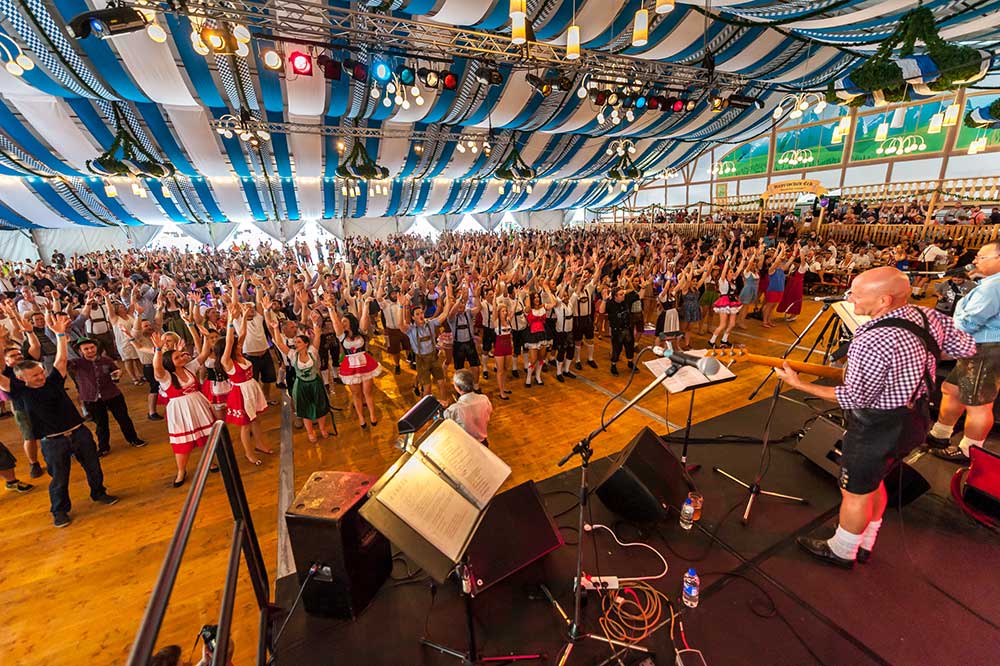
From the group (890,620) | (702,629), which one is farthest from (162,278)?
(890,620)

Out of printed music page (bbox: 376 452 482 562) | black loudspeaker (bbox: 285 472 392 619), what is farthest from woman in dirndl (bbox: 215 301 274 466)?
printed music page (bbox: 376 452 482 562)

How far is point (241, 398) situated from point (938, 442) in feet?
22.4

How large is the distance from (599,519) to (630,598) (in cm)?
66

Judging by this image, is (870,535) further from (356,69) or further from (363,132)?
(363,132)

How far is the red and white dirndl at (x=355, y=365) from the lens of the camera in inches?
183

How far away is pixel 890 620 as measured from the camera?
7.23ft

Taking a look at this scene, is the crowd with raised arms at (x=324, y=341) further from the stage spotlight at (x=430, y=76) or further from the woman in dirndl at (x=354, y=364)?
the stage spotlight at (x=430, y=76)

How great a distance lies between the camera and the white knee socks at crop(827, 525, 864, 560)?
243 cm

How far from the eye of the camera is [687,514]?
9.18 ft

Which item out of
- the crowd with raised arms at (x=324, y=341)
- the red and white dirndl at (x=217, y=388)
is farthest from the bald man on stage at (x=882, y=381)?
the red and white dirndl at (x=217, y=388)

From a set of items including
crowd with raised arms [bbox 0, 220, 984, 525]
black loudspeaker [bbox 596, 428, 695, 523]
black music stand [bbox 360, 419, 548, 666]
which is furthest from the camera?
crowd with raised arms [bbox 0, 220, 984, 525]

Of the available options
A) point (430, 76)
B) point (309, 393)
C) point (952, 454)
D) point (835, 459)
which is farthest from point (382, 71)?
point (952, 454)

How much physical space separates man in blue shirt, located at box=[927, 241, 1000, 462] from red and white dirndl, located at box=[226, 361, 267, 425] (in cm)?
655

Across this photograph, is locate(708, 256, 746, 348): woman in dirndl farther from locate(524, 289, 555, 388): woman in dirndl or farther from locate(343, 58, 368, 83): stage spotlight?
locate(343, 58, 368, 83): stage spotlight
